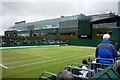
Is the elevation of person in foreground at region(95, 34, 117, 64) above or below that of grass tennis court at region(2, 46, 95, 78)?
above

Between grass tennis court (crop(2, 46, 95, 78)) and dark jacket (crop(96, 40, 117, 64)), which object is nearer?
dark jacket (crop(96, 40, 117, 64))

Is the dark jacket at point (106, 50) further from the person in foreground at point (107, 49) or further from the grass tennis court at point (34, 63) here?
the grass tennis court at point (34, 63)

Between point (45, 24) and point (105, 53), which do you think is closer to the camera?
point (105, 53)

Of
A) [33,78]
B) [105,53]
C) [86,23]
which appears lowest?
[33,78]

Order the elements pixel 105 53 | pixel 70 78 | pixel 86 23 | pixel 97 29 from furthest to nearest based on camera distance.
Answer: pixel 97 29 < pixel 86 23 < pixel 105 53 < pixel 70 78

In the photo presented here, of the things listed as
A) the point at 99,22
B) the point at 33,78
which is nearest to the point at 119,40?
the point at 99,22

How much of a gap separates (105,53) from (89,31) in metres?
44.9

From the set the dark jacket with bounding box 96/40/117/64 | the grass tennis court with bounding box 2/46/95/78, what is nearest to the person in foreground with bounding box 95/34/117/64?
the dark jacket with bounding box 96/40/117/64

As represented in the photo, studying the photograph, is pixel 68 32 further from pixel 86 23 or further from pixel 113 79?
pixel 113 79

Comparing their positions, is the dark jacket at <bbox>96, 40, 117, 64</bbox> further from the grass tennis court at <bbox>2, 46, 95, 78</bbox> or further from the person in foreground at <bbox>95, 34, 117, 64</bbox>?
the grass tennis court at <bbox>2, 46, 95, 78</bbox>

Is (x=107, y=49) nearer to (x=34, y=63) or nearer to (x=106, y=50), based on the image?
(x=106, y=50)

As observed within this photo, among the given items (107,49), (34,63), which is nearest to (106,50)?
(107,49)

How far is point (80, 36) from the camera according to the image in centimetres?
5225

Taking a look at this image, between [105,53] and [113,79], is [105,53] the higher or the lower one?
the higher one
